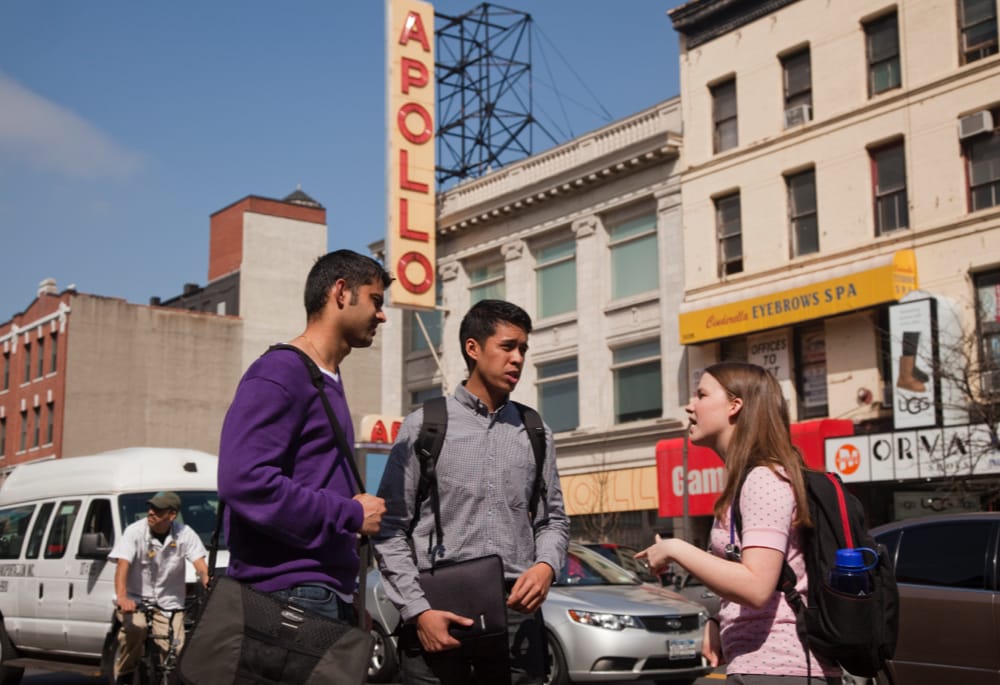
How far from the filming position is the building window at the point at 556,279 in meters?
34.5

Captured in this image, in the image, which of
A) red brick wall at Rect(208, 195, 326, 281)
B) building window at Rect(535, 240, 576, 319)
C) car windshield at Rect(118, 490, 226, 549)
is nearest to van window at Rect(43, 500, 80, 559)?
car windshield at Rect(118, 490, 226, 549)

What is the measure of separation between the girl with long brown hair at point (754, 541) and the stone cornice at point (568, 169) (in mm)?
27513

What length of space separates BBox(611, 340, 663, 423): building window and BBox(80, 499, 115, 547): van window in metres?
19.7

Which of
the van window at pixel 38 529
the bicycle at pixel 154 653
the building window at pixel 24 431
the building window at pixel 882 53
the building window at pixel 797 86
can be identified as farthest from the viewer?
the building window at pixel 24 431

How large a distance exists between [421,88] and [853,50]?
14317 mm

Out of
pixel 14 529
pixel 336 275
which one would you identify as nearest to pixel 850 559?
pixel 336 275

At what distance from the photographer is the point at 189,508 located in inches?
522

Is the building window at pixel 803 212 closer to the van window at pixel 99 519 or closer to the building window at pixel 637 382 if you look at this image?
the building window at pixel 637 382

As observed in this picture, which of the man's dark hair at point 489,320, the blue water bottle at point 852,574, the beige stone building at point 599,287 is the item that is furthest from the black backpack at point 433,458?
the beige stone building at point 599,287

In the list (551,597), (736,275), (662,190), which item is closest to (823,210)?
(736,275)

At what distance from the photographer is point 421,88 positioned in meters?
37.1

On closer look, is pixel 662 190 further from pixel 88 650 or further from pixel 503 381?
pixel 503 381

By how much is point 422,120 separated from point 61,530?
24.7m

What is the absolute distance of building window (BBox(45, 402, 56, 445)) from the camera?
56094 mm
